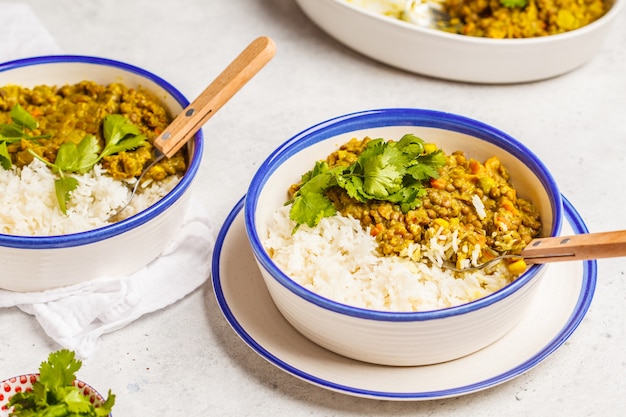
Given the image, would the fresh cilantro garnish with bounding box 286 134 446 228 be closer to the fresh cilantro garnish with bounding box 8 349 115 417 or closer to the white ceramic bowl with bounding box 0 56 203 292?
the white ceramic bowl with bounding box 0 56 203 292

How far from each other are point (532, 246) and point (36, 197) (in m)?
1.86

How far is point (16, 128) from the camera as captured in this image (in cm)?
344

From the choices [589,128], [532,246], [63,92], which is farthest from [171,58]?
[532,246]

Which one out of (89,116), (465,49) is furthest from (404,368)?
(465,49)

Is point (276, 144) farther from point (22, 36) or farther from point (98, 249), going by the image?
point (22, 36)

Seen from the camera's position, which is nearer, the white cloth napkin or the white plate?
the white plate

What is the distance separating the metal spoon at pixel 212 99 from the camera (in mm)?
3236

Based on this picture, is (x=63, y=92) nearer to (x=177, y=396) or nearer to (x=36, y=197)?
(x=36, y=197)

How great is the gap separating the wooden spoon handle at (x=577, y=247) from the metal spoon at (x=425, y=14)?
2.05 metres

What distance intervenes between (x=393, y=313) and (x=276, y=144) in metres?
1.71

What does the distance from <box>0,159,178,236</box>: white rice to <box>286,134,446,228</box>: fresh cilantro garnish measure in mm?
647

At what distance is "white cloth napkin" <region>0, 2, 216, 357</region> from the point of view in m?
3.10

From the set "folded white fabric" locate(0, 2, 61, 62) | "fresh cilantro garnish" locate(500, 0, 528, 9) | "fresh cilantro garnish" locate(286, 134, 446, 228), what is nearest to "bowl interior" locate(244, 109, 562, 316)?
"fresh cilantro garnish" locate(286, 134, 446, 228)

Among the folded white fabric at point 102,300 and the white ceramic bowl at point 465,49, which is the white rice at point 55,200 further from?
the white ceramic bowl at point 465,49
